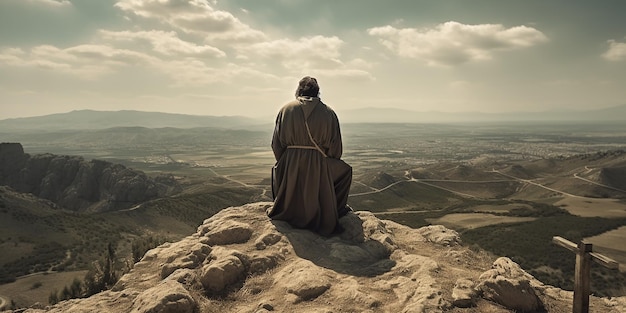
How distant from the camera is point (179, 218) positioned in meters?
51.3

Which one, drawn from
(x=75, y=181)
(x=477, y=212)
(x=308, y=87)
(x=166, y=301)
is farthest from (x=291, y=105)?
(x=75, y=181)

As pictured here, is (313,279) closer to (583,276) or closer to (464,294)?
(464,294)

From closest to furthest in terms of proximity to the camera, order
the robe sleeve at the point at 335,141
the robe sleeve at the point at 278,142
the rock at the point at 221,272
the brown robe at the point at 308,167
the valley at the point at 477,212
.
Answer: the rock at the point at 221,272 → the brown robe at the point at 308,167 → the robe sleeve at the point at 335,141 → the robe sleeve at the point at 278,142 → the valley at the point at 477,212

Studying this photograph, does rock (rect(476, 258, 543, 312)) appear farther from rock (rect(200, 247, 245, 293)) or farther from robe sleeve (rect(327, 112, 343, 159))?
robe sleeve (rect(327, 112, 343, 159))

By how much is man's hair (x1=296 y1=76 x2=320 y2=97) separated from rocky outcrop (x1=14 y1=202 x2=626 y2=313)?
330 centimetres

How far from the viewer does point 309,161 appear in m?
8.58

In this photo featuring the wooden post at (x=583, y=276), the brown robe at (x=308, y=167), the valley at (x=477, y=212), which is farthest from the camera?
the valley at (x=477, y=212)

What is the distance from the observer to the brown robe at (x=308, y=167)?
8.48 meters

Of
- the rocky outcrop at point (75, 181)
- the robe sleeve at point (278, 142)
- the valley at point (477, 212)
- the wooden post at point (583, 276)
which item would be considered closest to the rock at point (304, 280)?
the robe sleeve at point (278, 142)

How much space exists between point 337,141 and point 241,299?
436 centimetres

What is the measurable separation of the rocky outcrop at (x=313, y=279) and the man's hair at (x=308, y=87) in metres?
3.30

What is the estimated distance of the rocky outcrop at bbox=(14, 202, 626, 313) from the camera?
548 cm

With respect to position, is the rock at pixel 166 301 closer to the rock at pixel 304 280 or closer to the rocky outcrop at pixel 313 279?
the rocky outcrop at pixel 313 279

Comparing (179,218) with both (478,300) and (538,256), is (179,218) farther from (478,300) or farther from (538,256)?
(478,300)
